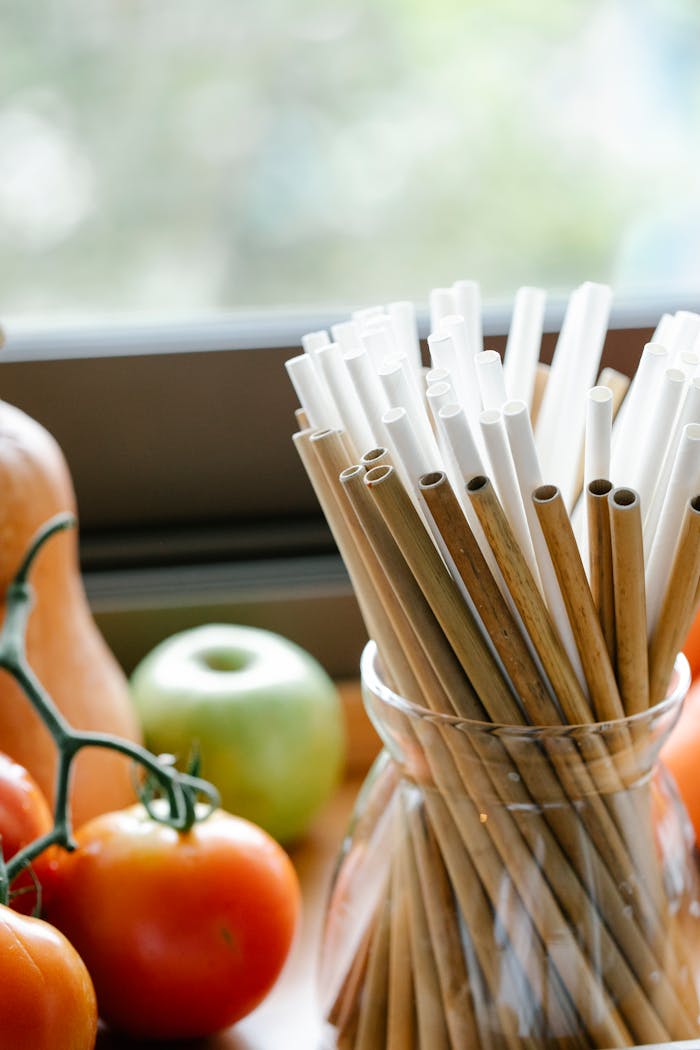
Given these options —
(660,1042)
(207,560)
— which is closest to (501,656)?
(660,1042)

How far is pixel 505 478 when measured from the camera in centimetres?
31

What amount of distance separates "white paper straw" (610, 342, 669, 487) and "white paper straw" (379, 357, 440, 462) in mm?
54

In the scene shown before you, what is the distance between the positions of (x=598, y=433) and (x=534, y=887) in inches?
5.0

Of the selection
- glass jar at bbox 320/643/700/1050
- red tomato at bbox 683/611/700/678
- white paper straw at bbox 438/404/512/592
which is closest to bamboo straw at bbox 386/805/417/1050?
glass jar at bbox 320/643/700/1050

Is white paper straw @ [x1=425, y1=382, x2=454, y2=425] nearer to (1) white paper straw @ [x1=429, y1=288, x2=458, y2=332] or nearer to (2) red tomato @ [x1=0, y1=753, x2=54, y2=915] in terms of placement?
(1) white paper straw @ [x1=429, y1=288, x2=458, y2=332]

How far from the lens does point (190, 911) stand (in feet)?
1.34

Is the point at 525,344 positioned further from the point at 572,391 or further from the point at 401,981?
the point at 401,981

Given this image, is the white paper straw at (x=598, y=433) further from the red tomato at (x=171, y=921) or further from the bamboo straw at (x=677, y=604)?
the red tomato at (x=171, y=921)

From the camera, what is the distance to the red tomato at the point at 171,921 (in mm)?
405

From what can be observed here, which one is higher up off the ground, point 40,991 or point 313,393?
point 313,393

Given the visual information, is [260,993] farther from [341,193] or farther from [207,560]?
[341,193]

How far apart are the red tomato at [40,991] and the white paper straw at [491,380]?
189 mm

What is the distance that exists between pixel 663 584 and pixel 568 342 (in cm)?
8

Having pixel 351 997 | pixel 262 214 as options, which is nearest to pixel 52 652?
pixel 351 997
